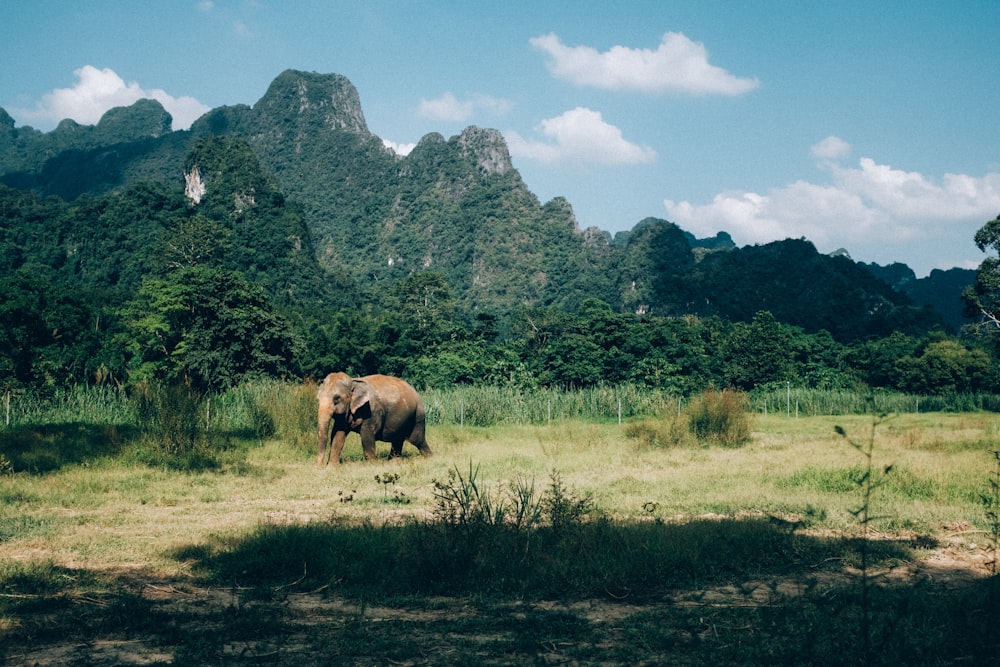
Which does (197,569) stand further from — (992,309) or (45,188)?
(45,188)

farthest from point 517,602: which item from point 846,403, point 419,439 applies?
point 846,403

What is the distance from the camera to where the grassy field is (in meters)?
4.53

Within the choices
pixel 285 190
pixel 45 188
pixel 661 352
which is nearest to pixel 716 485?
pixel 661 352

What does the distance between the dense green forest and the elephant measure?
48.0ft

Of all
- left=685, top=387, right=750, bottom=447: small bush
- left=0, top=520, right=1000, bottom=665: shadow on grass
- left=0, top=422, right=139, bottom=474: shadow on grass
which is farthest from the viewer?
left=685, top=387, right=750, bottom=447: small bush

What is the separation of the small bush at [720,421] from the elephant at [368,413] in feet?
22.4

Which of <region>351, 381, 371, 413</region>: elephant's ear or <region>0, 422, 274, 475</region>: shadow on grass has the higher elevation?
<region>351, 381, 371, 413</region>: elephant's ear

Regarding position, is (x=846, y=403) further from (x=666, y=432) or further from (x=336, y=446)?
(x=336, y=446)

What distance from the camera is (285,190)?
141 metres

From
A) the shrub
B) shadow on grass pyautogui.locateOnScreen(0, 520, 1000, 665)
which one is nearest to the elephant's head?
shadow on grass pyautogui.locateOnScreen(0, 520, 1000, 665)

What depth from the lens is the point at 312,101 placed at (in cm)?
15288

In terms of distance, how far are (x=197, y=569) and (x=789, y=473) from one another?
9.22 m

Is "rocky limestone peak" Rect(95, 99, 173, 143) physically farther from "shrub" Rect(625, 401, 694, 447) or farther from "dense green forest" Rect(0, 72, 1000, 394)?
"shrub" Rect(625, 401, 694, 447)

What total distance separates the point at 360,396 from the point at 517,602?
873 centimetres
